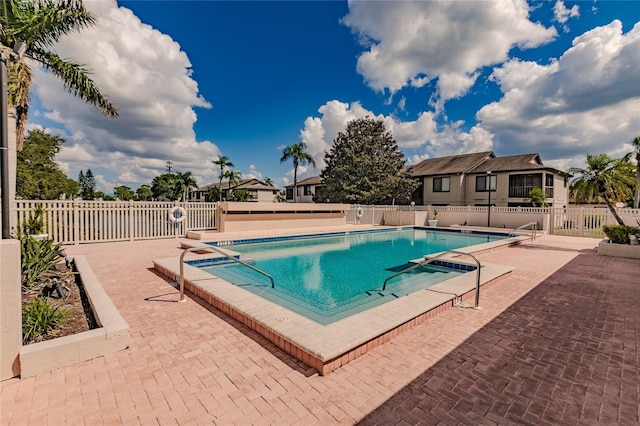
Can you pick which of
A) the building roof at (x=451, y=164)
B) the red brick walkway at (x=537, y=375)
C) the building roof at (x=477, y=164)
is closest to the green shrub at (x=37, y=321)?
the red brick walkway at (x=537, y=375)

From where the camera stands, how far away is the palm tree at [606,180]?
12297 millimetres

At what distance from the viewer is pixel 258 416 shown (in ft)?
7.17

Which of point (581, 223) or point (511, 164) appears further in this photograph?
point (511, 164)

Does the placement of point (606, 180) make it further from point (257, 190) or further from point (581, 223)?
point (257, 190)

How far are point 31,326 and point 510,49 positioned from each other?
17.5 metres

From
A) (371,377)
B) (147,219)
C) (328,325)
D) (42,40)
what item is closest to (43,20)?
(42,40)

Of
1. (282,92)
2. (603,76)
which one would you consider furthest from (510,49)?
(282,92)

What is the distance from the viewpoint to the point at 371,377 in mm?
2742

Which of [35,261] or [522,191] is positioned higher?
[522,191]

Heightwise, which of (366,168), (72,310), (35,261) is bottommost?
(72,310)

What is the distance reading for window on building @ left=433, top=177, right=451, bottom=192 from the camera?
28466 mm

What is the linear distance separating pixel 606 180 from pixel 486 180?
14333 mm

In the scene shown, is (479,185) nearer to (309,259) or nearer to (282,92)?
(282,92)

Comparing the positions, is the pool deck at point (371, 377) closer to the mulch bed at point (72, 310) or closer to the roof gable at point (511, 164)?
the mulch bed at point (72, 310)
